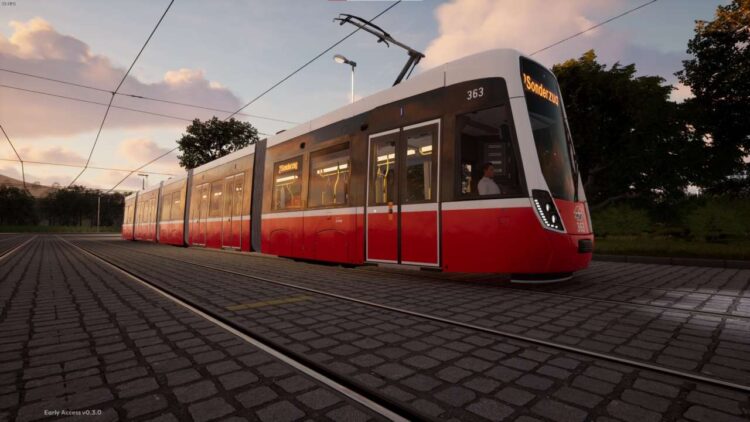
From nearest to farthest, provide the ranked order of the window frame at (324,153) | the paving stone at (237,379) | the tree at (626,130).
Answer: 1. the paving stone at (237,379)
2. the window frame at (324,153)
3. the tree at (626,130)

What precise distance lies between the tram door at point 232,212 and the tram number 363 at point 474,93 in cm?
863

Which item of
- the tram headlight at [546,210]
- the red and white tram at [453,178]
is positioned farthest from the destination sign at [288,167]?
the tram headlight at [546,210]

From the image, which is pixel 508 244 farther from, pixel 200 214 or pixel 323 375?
pixel 200 214

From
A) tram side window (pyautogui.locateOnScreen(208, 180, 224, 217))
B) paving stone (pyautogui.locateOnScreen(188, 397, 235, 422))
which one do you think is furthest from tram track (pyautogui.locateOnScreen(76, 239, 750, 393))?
tram side window (pyautogui.locateOnScreen(208, 180, 224, 217))

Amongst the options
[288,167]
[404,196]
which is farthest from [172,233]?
[404,196]

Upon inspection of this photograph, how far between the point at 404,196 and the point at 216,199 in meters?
9.99

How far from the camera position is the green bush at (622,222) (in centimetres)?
1503

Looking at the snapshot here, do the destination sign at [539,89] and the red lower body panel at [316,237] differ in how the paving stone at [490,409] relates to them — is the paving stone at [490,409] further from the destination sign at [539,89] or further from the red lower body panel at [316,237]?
the red lower body panel at [316,237]

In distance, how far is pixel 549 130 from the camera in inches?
230

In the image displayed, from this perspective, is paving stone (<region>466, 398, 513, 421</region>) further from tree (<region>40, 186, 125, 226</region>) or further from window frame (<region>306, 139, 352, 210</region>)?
tree (<region>40, 186, 125, 226</region>)

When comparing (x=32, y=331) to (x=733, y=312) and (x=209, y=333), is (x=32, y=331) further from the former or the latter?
(x=733, y=312)

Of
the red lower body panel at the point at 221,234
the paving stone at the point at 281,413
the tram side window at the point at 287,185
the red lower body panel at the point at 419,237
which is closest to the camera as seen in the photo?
the paving stone at the point at 281,413

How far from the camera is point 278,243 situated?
10008mm

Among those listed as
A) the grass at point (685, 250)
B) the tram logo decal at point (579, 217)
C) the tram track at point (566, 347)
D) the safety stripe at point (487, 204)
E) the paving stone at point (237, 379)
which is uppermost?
the safety stripe at point (487, 204)
